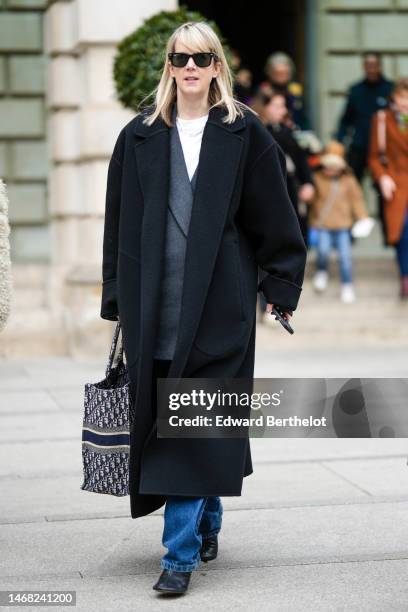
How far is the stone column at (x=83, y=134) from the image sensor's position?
1030 centimetres

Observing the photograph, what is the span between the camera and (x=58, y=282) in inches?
443

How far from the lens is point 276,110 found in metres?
10.2

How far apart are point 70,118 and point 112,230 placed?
23.0 ft

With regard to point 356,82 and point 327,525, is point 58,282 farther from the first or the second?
point 327,525

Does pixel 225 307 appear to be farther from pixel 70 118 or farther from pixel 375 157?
pixel 70 118

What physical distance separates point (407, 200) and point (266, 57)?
4427mm

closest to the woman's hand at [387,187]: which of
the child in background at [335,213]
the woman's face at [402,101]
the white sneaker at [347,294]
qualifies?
the child in background at [335,213]

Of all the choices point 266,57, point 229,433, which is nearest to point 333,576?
point 229,433

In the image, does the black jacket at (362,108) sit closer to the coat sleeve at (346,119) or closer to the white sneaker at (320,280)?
the coat sleeve at (346,119)

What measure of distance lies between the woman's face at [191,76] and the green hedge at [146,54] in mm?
3736

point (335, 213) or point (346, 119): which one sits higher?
point (346, 119)


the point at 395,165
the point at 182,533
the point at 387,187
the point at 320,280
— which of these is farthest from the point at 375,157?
the point at 182,533

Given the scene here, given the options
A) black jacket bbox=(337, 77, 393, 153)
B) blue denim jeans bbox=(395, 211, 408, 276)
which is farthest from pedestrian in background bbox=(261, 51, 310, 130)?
blue denim jeans bbox=(395, 211, 408, 276)

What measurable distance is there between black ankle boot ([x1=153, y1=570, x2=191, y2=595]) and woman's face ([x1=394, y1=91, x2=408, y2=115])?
23.8 feet
